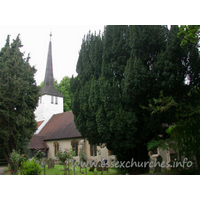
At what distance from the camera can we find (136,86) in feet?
27.3

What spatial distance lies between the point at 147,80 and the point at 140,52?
60.7 inches

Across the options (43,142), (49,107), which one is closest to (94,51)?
(43,142)

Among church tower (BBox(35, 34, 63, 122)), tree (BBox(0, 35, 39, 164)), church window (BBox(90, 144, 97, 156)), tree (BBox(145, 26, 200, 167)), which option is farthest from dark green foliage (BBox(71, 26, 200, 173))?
church tower (BBox(35, 34, 63, 122))

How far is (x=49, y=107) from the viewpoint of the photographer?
104 feet

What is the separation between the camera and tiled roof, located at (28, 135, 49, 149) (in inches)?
941

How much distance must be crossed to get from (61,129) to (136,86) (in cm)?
1791

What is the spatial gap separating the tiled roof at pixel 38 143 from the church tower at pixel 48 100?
5.24 meters

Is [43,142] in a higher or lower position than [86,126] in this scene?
lower

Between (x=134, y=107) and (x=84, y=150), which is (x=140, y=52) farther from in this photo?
(x=84, y=150)

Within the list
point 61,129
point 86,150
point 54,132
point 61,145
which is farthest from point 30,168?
point 54,132

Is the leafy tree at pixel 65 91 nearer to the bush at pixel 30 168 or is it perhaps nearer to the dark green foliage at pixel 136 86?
the dark green foliage at pixel 136 86

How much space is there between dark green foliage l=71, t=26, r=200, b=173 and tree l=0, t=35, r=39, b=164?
450 centimetres

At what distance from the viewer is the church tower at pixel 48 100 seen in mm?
31241

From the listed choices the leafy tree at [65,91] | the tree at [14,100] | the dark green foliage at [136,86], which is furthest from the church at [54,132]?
the dark green foliage at [136,86]
